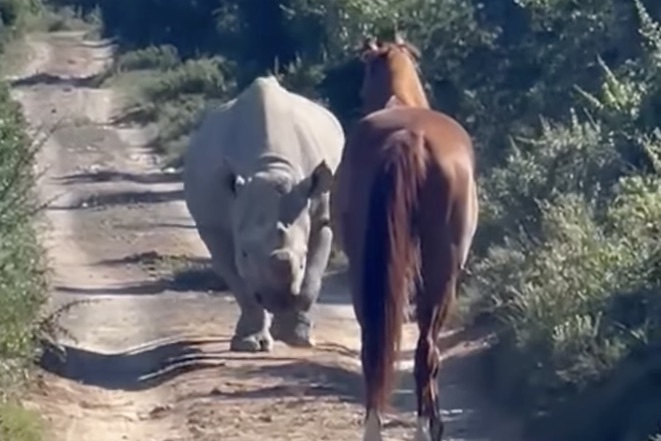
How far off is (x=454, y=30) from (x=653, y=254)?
15.1 metres

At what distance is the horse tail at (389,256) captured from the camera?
12.2 metres

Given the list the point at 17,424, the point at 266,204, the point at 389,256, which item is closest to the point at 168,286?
the point at 266,204

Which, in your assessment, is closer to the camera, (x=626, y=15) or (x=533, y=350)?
(x=533, y=350)

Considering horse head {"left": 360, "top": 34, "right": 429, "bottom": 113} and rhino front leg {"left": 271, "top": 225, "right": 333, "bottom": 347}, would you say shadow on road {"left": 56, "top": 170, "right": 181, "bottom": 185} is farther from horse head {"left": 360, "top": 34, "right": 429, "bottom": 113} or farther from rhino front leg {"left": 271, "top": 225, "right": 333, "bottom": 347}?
horse head {"left": 360, "top": 34, "right": 429, "bottom": 113}

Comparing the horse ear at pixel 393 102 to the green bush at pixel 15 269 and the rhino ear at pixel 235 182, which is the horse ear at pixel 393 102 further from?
the rhino ear at pixel 235 182

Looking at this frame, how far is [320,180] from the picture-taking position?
18609 millimetres

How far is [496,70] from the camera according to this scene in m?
28.0

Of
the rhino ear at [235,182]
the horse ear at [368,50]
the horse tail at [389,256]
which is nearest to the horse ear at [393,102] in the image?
the horse ear at [368,50]

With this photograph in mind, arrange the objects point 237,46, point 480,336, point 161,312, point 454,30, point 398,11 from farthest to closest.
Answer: point 237,46 < point 398,11 < point 454,30 < point 161,312 < point 480,336

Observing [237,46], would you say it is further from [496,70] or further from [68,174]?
[496,70]

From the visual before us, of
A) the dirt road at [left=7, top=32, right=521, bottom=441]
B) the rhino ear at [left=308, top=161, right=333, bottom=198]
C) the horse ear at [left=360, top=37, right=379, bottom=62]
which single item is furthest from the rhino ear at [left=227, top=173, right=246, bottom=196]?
the horse ear at [left=360, top=37, right=379, bottom=62]

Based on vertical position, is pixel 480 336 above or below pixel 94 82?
above

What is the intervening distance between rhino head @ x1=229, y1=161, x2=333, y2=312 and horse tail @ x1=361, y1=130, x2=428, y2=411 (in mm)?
5318

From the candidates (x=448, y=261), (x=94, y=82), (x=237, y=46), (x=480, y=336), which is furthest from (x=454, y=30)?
(x=94, y=82)
